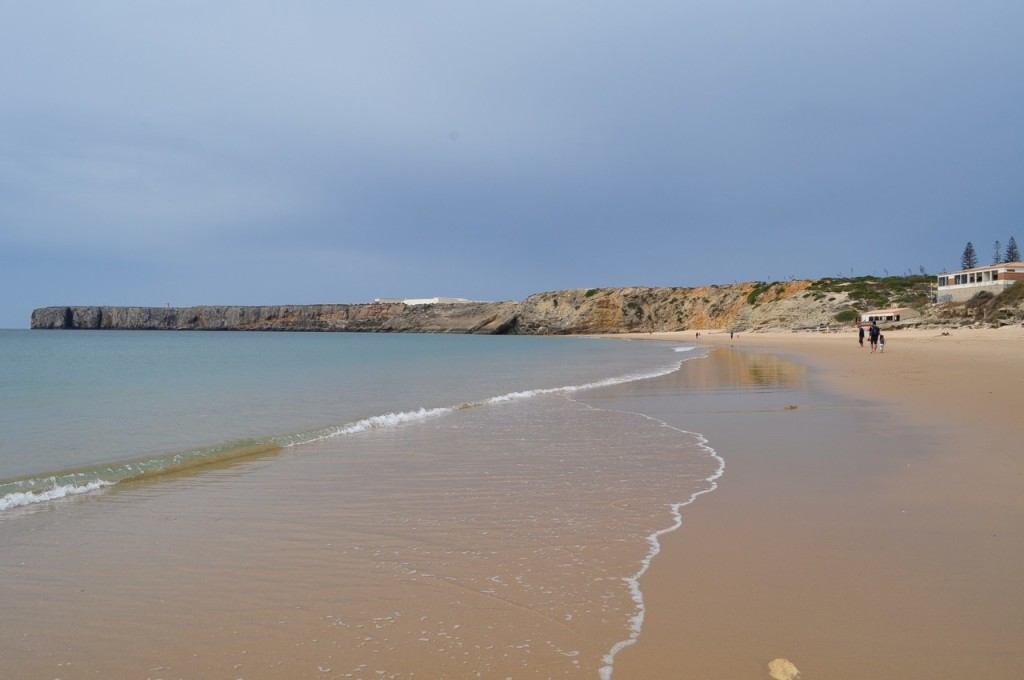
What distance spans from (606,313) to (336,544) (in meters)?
95.0

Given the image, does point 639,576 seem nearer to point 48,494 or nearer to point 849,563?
point 849,563

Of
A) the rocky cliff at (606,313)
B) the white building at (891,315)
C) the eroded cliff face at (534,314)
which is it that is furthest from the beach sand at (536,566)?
the eroded cliff face at (534,314)

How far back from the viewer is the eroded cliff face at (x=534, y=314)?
252 ft

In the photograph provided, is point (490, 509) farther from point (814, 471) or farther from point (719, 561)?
point (814, 471)

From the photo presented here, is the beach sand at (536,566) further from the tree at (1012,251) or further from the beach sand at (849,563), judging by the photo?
the tree at (1012,251)

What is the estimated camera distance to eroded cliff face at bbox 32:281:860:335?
3027 inches

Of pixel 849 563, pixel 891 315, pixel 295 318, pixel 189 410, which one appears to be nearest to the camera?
pixel 849 563

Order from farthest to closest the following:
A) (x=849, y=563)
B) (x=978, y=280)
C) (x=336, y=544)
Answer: (x=978, y=280), (x=336, y=544), (x=849, y=563)

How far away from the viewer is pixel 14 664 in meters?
2.75

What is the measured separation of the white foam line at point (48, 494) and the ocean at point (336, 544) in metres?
0.02

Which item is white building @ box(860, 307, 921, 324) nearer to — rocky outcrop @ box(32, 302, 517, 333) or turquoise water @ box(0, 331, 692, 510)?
turquoise water @ box(0, 331, 692, 510)

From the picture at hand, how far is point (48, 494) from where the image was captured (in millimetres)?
5887

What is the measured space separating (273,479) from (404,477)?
1326 mm

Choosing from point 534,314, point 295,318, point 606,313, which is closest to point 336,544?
point 606,313
